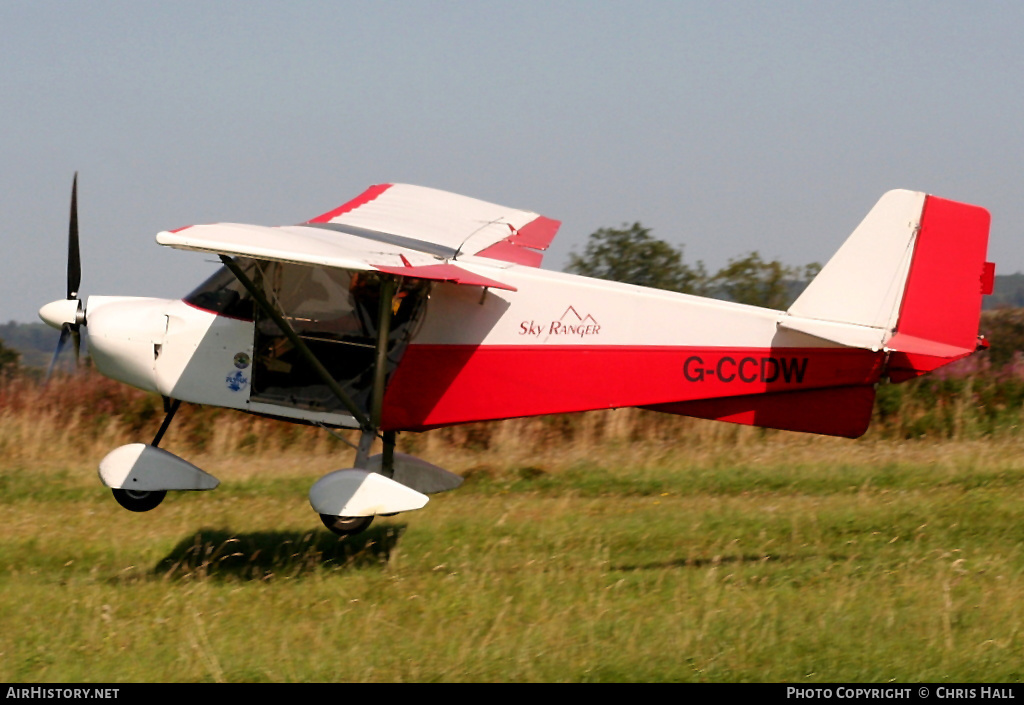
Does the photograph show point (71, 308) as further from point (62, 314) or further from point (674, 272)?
point (674, 272)

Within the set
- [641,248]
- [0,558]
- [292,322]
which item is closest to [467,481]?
[292,322]

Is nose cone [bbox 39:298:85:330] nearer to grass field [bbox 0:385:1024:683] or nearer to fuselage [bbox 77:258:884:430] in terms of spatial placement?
fuselage [bbox 77:258:884:430]

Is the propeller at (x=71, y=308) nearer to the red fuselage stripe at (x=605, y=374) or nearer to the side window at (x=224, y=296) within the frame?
the side window at (x=224, y=296)

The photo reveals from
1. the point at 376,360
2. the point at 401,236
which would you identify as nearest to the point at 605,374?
the point at 376,360

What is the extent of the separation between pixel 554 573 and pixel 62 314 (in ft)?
14.6

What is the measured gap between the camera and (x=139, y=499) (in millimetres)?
8398

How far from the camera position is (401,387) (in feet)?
26.1

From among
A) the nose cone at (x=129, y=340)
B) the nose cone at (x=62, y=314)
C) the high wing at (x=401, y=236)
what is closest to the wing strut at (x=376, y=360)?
the high wing at (x=401, y=236)

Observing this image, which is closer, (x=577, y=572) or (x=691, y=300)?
(x=577, y=572)

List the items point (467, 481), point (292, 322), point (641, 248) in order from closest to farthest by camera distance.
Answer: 1. point (292, 322)
2. point (467, 481)
3. point (641, 248)

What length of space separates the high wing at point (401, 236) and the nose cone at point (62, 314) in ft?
6.00

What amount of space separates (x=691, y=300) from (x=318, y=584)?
3424 mm

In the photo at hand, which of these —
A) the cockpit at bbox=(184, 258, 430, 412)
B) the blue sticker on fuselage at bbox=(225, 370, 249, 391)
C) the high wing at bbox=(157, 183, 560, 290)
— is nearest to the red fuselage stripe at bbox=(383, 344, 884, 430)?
the cockpit at bbox=(184, 258, 430, 412)

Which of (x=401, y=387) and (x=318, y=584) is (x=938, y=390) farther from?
(x=318, y=584)
